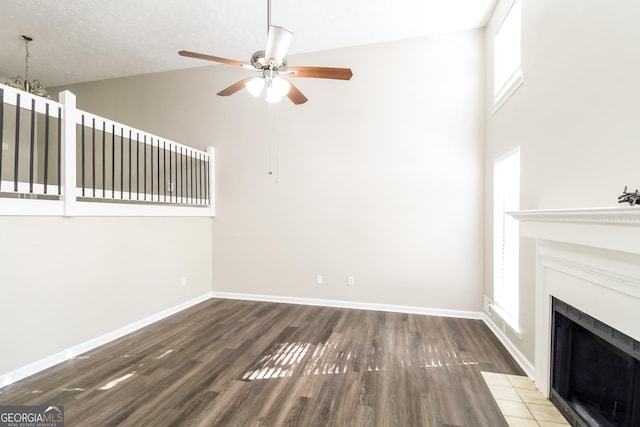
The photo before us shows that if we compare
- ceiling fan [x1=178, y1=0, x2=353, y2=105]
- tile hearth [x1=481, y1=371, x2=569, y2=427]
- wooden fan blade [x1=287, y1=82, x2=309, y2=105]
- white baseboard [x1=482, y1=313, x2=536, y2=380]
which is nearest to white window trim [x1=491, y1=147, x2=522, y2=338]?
white baseboard [x1=482, y1=313, x2=536, y2=380]

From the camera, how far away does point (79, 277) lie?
280cm

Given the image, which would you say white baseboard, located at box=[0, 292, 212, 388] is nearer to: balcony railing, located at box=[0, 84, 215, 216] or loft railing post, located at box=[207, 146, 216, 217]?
balcony railing, located at box=[0, 84, 215, 216]

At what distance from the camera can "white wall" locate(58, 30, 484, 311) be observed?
3799 millimetres

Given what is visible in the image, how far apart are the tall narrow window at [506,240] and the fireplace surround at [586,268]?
596 mm

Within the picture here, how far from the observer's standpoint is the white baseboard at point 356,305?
3820 mm

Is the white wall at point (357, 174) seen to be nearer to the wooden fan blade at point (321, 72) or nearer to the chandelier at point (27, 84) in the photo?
the chandelier at point (27, 84)

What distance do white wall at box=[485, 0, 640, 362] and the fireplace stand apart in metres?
0.42

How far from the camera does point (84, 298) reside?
2844 millimetres

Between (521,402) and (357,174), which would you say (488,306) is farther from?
(357,174)

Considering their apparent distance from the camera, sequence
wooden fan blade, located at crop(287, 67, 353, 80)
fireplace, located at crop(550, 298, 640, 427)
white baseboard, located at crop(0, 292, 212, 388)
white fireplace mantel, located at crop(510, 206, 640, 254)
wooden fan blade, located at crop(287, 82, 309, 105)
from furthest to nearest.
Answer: wooden fan blade, located at crop(287, 82, 309, 105) < white baseboard, located at crop(0, 292, 212, 388) < wooden fan blade, located at crop(287, 67, 353, 80) < fireplace, located at crop(550, 298, 640, 427) < white fireplace mantel, located at crop(510, 206, 640, 254)

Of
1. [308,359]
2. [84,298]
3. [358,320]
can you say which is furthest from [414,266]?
[84,298]

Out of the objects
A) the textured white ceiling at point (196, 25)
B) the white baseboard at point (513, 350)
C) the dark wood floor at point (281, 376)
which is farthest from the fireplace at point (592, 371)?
the textured white ceiling at point (196, 25)

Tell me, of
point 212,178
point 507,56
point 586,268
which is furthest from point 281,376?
point 507,56

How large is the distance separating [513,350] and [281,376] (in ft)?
7.09
